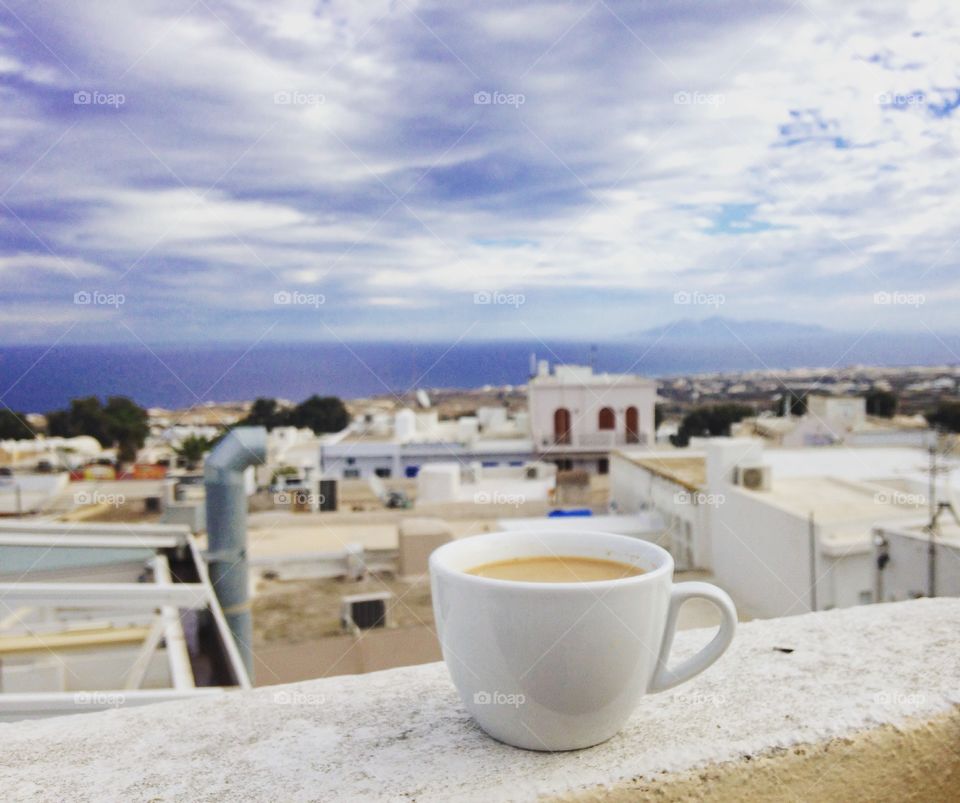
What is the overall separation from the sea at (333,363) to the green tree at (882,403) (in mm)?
1067

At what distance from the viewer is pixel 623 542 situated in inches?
16.1

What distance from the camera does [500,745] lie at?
381 millimetres

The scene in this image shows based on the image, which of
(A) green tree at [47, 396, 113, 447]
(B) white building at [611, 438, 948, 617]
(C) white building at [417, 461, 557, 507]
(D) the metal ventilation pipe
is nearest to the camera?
(B) white building at [611, 438, 948, 617]

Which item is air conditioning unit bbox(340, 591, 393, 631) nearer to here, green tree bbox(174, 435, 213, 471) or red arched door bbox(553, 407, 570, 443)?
green tree bbox(174, 435, 213, 471)

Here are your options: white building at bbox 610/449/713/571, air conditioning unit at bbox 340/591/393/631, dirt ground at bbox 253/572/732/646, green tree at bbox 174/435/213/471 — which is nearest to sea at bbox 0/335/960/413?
green tree at bbox 174/435/213/471

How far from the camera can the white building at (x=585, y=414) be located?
1334 cm

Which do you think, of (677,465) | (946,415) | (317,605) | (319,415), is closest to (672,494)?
(677,465)

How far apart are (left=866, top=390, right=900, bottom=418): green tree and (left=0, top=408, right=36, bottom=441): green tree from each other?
10.7 metres

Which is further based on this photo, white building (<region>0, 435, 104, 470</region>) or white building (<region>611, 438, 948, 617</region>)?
white building (<region>0, 435, 104, 470</region>)

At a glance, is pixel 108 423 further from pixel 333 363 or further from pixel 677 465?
pixel 677 465

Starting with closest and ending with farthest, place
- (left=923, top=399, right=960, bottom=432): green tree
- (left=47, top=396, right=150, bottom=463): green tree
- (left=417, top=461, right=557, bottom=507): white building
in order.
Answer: (left=923, top=399, right=960, bottom=432): green tree < (left=47, top=396, right=150, bottom=463): green tree < (left=417, top=461, right=557, bottom=507): white building

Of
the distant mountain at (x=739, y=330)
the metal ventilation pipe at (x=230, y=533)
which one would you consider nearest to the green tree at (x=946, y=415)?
the distant mountain at (x=739, y=330)

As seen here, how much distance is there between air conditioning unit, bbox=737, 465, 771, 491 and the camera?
609 cm

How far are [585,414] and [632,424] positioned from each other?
0.95 m
